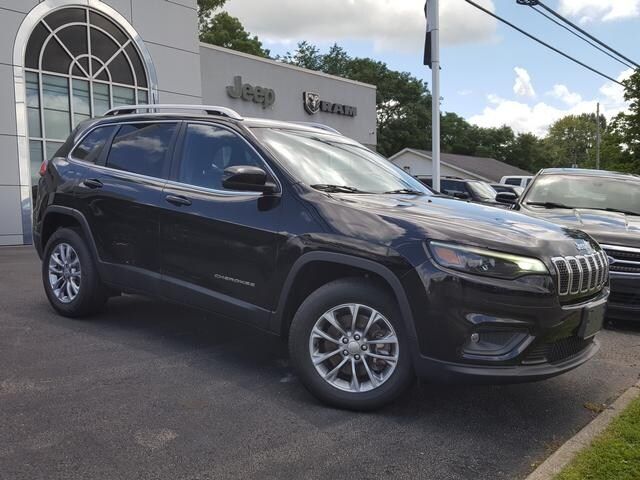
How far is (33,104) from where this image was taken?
13.5 meters

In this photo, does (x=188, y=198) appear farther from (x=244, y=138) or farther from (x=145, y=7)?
(x=145, y=7)

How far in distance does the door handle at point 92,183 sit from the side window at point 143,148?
0.58ft

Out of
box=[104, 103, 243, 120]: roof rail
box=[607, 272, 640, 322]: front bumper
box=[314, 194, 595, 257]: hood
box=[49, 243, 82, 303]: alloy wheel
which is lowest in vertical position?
box=[607, 272, 640, 322]: front bumper

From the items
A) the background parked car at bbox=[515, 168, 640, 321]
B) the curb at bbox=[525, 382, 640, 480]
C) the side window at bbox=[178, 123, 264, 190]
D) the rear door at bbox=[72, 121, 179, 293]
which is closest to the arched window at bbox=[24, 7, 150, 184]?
the rear door at bbox=[72, 121, 179, 293]

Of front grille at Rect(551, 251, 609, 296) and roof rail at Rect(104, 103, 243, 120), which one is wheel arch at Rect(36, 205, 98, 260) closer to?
roof rail at Rect(104, 103, 243, 120)

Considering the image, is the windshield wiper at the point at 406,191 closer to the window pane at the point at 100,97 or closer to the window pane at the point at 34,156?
the window pane at the point at 34,156

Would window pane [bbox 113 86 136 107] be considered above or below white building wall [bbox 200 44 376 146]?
below

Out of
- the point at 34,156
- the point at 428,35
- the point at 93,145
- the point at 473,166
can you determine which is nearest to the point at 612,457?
the point at 93,145

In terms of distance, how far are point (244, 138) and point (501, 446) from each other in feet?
8.73

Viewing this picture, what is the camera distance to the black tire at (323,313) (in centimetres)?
338

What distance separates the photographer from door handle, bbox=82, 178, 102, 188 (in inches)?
201

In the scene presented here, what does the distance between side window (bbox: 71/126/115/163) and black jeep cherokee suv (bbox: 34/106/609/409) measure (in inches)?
1.1

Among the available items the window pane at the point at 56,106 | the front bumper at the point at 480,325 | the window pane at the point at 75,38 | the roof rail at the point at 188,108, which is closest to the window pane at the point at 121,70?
the window pane at the point at 75,38

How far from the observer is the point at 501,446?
319cm
